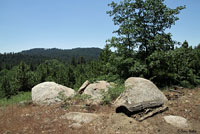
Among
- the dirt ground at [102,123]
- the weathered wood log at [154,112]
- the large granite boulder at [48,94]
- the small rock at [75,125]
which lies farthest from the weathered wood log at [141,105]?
the large granite boulder at [48,94]

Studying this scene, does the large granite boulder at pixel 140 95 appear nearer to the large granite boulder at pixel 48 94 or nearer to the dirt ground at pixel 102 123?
the dirt ground at pixel 102 123

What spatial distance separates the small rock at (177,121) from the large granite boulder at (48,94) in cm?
516

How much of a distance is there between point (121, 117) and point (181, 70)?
25.8ft

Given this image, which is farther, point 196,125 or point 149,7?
point 149,7

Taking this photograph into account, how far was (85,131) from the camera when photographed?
4023 millimetres

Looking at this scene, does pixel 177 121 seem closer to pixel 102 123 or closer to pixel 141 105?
pixel 141 105

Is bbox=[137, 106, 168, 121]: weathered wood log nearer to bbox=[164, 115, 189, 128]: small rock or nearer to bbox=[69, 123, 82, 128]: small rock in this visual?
bbox=[164, 115, 189, 128]: small rock

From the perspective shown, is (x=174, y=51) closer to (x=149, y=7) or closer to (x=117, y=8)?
(x=149, y=7)

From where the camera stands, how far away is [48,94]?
7.29 m

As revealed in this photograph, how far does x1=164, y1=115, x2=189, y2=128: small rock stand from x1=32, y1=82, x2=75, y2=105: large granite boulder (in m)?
5.16

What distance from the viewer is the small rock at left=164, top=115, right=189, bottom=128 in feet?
13.8

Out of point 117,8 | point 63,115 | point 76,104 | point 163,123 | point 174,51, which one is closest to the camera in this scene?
point 163,123

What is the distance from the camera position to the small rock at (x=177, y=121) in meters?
4.20

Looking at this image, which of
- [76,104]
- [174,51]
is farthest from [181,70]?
[76,104]
